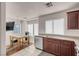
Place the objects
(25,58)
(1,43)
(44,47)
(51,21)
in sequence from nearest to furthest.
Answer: (25,58), (1,43), (44,47), (51,21)

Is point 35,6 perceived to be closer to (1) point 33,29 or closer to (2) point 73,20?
(2) point 73,20

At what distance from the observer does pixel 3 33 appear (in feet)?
3.74

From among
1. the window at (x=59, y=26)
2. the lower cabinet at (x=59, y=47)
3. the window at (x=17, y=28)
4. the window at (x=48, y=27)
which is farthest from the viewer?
the window at (x=17, y=28)

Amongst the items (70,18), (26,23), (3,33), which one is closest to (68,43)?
(70,18)

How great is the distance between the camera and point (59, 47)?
11.3 feet

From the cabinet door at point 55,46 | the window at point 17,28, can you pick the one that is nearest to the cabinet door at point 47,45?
the cabinet door at point 55,46

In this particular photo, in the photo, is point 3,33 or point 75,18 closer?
point 3,33

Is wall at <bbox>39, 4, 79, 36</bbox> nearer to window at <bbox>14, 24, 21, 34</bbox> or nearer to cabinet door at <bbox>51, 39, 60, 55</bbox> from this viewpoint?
cabinet door at <bbox>51, 39, 60, 55</bbox>

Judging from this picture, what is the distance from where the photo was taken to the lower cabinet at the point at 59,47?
3.01 meters

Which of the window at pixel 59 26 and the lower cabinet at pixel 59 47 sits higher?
the window at pixel 59 26

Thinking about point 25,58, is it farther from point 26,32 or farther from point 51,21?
point 26,32

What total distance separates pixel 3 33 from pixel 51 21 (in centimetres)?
386

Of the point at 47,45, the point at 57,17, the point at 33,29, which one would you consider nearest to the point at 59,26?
the point at 57,17

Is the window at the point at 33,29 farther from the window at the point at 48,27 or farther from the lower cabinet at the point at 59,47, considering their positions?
the lower cabinet at the point at 59,47
